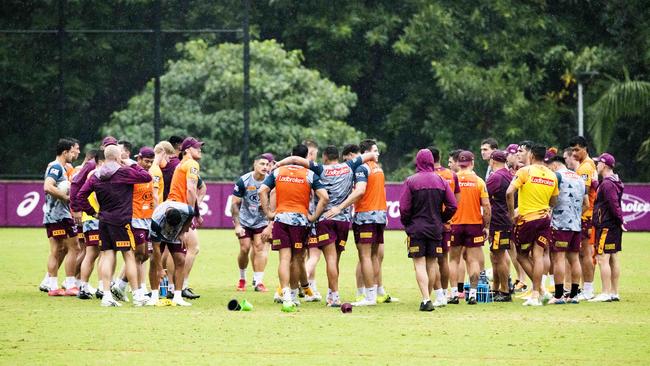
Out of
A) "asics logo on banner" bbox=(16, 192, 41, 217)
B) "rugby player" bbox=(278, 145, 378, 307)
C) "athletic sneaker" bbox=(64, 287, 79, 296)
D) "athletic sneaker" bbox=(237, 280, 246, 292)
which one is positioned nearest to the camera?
"rugby player" bbox=(278, 145, 378, 307)

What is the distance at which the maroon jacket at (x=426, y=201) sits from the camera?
15164mm

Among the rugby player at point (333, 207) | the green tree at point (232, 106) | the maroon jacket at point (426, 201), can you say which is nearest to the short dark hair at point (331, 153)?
the rugby player at point (333, 207)

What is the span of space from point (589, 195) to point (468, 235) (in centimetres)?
209

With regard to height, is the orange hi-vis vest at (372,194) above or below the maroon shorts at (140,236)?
above

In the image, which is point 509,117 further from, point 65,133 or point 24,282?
point 24,282

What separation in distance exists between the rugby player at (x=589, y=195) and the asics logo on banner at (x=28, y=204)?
67.7 feet

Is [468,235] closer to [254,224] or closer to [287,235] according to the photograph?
[287,235]

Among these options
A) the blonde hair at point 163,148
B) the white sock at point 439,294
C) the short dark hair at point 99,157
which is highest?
the blonde hair at point 163,148

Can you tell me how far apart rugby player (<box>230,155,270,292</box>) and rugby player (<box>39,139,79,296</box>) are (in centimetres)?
243

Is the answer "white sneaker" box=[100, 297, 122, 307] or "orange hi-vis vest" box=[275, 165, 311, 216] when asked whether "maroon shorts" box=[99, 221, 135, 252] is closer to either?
"white sneaker" box=[100, 297, 122, 307]

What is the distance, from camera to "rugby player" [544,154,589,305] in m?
16.1

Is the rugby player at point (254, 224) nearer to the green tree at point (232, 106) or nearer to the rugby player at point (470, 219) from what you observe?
the rugby player at point (470, 219)

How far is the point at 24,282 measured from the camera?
750 inches

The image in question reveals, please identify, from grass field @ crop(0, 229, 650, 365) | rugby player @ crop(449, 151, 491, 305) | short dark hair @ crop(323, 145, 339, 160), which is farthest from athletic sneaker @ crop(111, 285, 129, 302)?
rugby player @ crop(449, 151, 491, 305)
